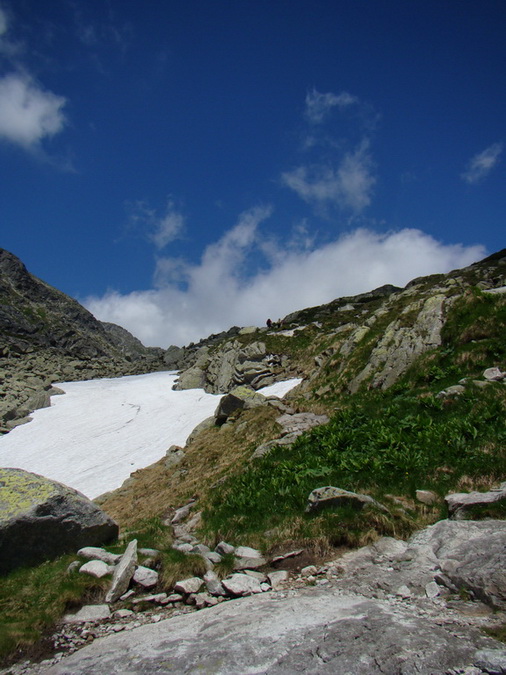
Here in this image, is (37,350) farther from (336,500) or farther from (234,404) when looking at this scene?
(336,500)

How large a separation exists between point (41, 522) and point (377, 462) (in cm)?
832

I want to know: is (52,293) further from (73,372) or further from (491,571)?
(491,571)

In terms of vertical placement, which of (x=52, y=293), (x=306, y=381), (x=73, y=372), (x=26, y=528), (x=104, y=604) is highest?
(x=52, y=293)

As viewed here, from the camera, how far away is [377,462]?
10.7 m

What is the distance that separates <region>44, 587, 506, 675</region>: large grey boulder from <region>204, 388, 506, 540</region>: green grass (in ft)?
9.32

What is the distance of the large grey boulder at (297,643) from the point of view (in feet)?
13.1

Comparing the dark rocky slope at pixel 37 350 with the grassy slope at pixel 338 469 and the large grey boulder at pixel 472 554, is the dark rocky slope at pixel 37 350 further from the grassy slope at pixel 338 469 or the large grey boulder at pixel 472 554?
the large grey boulder at pixel 472 554

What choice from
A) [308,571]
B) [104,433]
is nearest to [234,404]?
[104,433]

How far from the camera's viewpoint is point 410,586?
18.8ft

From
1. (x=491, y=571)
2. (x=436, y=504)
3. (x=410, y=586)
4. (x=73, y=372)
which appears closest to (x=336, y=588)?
(x=410, y=586)

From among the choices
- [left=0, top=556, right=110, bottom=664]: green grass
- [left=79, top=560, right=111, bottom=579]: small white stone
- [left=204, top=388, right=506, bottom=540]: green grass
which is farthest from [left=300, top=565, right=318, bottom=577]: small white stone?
[left=79, top=560, right=111, bottom=579]: small white stone

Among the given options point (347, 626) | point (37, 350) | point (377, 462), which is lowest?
point (347, 626)

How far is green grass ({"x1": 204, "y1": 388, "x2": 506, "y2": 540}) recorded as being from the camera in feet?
30.7

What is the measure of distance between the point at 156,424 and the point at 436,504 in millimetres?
27271
